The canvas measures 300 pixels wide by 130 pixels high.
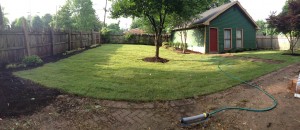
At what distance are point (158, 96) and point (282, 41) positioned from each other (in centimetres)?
1815

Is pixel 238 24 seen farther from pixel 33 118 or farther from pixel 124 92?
pixel 33 118

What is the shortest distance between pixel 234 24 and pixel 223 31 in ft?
4.79

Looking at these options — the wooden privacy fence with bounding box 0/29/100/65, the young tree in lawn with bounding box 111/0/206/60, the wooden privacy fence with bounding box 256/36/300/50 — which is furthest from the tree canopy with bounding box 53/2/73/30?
the wooden privacy fence with bounding box 256/36/300/50

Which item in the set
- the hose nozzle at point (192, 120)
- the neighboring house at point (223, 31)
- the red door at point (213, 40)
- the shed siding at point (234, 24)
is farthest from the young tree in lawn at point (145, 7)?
the hose nozzle at point (192, 120)

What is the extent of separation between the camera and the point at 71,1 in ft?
128

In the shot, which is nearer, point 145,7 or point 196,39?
point 145,7

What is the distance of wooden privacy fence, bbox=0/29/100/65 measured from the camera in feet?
28.7

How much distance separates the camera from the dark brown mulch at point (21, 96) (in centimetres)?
423

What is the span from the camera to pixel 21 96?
4977mm

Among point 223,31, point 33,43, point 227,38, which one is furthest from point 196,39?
point 33,43

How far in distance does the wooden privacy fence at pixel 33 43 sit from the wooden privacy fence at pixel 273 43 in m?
17.3

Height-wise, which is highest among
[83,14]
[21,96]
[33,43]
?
[83,14]

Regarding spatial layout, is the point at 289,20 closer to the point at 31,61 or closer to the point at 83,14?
the point at 31,61

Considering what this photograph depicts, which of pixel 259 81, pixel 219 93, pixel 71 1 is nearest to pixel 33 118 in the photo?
pixel 219 93
